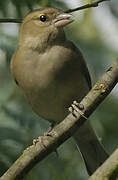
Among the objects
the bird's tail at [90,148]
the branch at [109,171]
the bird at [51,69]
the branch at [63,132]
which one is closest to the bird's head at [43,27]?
the bird at [51,69]

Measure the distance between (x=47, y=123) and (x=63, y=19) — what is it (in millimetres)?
1018

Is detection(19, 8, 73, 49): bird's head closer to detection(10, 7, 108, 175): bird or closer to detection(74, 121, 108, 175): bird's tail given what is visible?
detection(10, 7, 108, 175): bird

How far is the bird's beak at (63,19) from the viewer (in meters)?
4.76

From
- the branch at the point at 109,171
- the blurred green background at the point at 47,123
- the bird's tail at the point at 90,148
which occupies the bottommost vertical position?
the bird's tail at the point at 90,148

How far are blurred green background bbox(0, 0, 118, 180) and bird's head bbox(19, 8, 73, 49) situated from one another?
0.12m

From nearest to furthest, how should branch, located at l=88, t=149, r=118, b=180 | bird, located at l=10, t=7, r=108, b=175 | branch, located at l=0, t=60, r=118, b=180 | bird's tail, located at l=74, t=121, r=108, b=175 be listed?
branch, located at l=88, t=149, r=118, b=180 < branch, located at l=0, t=60, r=118, b=180 < bird, located at l=10, t=7, r=108, b=175 < bird's tail, located at l=74, t=121, r=108, b=175

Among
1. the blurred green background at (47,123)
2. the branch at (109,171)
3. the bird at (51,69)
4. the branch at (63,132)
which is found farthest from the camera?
the bird at (51,69)

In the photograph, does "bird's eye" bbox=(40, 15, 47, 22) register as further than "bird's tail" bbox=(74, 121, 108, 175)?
Yes

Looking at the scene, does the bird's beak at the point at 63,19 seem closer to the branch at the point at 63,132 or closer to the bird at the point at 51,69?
the bird at the point at 51,69

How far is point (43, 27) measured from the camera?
16.8ft

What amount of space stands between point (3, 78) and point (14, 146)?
1.76 metres

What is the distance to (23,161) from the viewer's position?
3.58 meters

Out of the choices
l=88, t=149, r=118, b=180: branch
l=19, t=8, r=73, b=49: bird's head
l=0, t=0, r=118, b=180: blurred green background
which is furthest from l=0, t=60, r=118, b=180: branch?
l=19, t=8, r=73, b=49: bird's head

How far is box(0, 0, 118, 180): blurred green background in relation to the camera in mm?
4020
